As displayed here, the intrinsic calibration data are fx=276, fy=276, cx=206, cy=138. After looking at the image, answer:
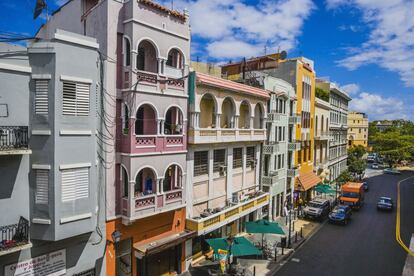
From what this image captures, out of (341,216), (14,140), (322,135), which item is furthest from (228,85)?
(322,135)

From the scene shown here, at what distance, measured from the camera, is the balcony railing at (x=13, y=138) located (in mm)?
11406

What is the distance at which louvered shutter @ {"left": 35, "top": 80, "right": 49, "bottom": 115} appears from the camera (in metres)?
12.3

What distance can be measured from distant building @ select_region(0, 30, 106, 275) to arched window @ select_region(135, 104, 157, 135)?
375 cm

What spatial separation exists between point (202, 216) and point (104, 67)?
12.6 m

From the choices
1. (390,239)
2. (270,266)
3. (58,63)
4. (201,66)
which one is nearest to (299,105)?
(201,66)

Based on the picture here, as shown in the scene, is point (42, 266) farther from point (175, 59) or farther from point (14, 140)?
point (175, 59)

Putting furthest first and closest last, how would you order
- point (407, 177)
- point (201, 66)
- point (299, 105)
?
point (407, 177) → point (299, 105) → point (201, 66)

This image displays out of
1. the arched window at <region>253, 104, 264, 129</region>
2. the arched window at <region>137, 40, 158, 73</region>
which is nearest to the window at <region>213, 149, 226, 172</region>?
the arched window at <region>253, 104, 264, 129</region>

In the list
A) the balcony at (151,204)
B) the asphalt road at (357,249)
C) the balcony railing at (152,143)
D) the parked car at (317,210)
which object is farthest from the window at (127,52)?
the parked car at (317,210)

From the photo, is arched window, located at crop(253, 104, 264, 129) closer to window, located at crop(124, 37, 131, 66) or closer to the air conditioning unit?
the air conditioning unit

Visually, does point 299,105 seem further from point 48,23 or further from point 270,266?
point 48,23

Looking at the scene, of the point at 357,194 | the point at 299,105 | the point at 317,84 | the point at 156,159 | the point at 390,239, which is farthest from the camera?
the point at 317,84

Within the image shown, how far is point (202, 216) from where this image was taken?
20.8 m

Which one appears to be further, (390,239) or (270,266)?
(390,239)
